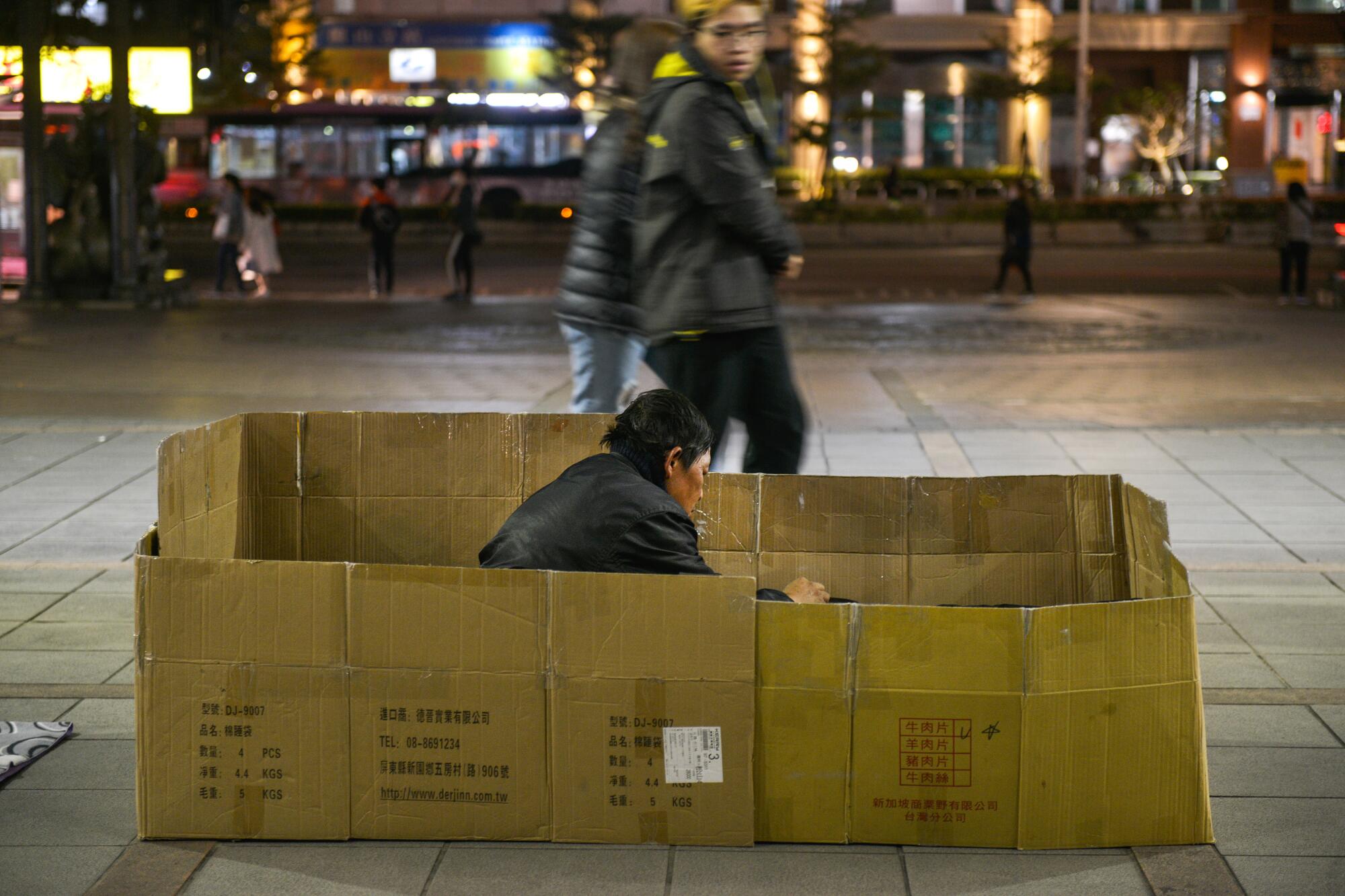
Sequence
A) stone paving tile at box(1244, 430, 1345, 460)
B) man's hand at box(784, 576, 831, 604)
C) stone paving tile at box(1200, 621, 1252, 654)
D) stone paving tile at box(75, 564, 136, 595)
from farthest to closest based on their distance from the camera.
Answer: stone paving tile at box(1244, 430, 1345, 460) → stone paving tile at box(75, 564, 136, 595) → stone paving tile at box(1200, 621, 1252, 654) → man's hand at box(784, 576, 831, 604)

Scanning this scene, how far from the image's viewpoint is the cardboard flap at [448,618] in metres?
3.53

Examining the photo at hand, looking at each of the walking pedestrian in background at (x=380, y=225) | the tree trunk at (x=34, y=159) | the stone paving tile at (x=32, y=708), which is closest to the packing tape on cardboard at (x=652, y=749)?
the stone paving tile at (x=32, y=708)

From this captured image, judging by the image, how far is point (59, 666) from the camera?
5.11 metres

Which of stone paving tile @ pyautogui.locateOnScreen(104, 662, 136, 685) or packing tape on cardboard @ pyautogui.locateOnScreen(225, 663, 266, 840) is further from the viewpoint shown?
stone paving tile @ pyautogui.locateOnScreen(104, 662, 136, 685)

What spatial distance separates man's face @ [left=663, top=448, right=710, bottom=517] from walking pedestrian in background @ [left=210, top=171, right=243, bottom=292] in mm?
18089

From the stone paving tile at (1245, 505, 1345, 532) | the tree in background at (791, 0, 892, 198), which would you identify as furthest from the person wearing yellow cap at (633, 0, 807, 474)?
the tree in background at (791, 0, 892, 198)

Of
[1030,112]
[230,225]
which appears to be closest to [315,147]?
[230,225]

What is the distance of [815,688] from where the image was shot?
3.58 m

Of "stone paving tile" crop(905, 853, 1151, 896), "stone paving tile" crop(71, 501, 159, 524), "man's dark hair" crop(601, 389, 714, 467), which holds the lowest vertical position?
"stone paving tile" crop(905, 853, 1151, 896)

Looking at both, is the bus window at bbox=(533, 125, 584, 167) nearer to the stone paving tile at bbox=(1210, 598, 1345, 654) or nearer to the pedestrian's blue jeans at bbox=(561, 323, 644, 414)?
the pedestrian's blue jeans at bbox=(561, 323, 644, 414)

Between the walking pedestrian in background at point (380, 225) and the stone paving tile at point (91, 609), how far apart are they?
50.4ft

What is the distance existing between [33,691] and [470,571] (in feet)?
6.53

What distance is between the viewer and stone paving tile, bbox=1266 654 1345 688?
4.95 m

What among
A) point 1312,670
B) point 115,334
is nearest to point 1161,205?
point 115,334
